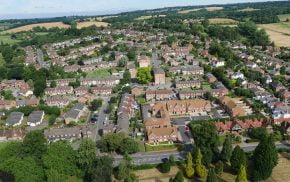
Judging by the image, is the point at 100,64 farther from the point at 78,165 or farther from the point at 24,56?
the point at 78,165

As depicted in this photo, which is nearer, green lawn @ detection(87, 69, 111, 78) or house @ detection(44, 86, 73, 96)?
house @ detection(44, 86, 73, 96)

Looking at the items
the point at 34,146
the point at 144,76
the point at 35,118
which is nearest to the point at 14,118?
the point at 35,118

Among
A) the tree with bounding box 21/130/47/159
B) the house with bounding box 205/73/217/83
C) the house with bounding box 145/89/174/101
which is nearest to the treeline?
the tree with bounding box 21/130/47/159

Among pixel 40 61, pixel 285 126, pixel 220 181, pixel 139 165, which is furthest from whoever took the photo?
pixel 40 61

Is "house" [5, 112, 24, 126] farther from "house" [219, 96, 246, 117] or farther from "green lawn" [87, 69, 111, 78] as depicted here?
"house" [219, 96, 246, 117]

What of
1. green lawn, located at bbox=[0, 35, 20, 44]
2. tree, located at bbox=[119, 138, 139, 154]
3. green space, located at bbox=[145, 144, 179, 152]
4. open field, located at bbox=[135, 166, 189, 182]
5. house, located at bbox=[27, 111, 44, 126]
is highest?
tree, located at bbox=[119, 138, 139, 154]

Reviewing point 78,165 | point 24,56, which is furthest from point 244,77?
point 24,56

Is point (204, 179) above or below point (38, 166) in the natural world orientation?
below
